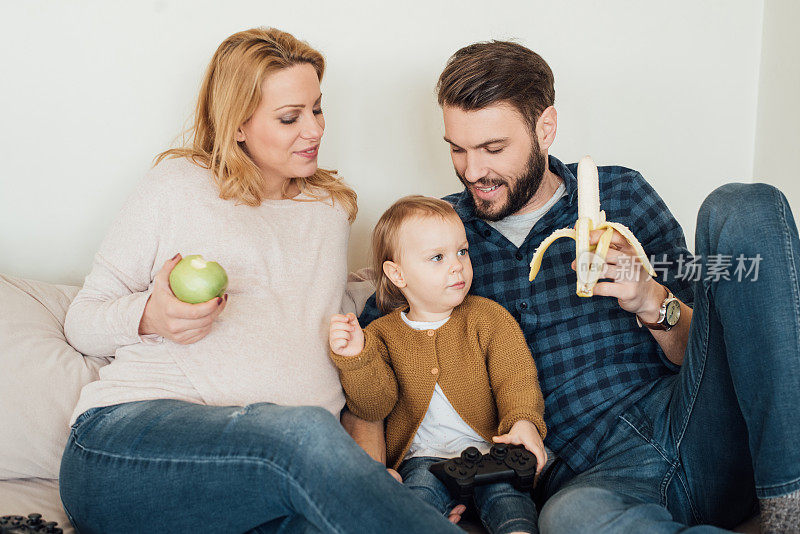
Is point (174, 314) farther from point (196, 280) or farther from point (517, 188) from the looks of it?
point (517, 188)

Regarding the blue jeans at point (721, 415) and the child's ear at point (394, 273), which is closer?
the blue jeans at point (721, 415)

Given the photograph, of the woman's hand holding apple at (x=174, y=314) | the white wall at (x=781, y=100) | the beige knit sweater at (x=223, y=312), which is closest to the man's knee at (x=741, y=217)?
the beige knit sweater at (x=223, y=312)

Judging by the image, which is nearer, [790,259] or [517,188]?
[790,259]

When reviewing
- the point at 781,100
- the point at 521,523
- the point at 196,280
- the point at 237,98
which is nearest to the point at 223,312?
the point at 196,280

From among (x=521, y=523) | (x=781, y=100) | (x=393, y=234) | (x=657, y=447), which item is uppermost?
(x=781, y=100)

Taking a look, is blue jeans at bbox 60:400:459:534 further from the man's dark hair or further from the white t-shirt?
the man's dark hair

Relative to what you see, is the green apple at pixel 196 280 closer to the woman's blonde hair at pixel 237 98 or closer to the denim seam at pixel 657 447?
the woman's blonde hair at pixel 237 98

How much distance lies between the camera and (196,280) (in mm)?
1445

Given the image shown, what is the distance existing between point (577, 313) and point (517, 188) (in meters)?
0.35

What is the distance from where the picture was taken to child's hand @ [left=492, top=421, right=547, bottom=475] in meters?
1.61

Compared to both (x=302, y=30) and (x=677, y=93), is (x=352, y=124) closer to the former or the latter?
(x=302, y=30)

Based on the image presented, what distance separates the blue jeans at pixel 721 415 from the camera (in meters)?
1.31

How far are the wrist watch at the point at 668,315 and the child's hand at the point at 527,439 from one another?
1.19ft

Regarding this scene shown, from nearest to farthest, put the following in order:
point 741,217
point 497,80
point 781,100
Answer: point 741,217 < point 497,80 < point 781,100
